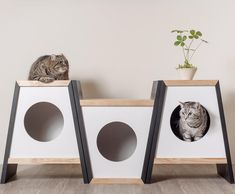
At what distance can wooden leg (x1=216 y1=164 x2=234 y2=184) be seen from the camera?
64.1 inches

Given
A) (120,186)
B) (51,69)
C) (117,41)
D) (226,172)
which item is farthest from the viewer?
(117,41)

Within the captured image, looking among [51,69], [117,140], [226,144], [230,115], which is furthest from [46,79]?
[230,115]

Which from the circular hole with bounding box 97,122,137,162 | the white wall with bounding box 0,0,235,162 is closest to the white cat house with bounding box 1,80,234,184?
the circular hole with bounding box 97,122,137,162

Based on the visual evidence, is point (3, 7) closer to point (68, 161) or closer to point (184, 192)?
point (68, 161)

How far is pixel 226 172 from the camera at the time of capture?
1.67 m

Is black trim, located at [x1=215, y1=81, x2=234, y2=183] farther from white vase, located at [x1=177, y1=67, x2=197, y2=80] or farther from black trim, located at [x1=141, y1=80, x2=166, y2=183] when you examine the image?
black trim, located at [x1=141, y1=80, x2=166, y2=183]

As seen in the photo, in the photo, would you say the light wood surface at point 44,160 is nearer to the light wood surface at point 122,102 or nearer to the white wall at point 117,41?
the light wood surface at point 122,102

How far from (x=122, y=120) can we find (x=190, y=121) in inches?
13.5

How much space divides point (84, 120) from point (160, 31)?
841mm

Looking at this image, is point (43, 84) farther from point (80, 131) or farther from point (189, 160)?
point (189, 160)

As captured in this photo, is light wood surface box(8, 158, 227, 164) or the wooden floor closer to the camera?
the wooden floor

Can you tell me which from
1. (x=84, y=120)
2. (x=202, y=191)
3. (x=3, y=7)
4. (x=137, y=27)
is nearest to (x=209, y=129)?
(x=202, y=191)

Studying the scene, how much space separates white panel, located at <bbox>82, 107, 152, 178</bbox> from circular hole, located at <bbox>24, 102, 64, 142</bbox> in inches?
15.2

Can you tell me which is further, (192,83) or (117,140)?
(117,140)
